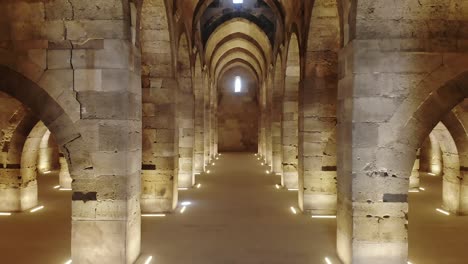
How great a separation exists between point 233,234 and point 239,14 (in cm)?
1113

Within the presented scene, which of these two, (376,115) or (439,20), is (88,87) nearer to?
(376,115)

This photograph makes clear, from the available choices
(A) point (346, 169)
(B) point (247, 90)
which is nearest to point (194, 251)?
(A) point (346, 169)

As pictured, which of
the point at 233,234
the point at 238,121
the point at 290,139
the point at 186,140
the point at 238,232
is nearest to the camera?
the point at 233,234

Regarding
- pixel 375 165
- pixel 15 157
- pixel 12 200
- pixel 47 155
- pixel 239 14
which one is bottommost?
pixel 12 200

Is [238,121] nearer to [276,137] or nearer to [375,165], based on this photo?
[276,137]

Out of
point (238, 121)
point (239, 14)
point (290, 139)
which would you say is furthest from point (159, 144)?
point (238, 121)

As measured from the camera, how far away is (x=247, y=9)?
16.4 meters

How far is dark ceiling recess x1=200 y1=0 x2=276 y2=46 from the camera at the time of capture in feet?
53.3

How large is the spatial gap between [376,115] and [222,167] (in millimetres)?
14078

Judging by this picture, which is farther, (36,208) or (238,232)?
(36,208)

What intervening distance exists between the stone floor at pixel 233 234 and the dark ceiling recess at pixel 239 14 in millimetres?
7832

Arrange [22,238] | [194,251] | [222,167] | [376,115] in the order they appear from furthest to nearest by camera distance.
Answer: [222,167] < [22,238] < [194,251] < [376,115]

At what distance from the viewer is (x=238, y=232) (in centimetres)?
760

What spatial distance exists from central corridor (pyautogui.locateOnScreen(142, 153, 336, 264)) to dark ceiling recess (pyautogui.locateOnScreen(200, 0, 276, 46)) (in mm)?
7372
